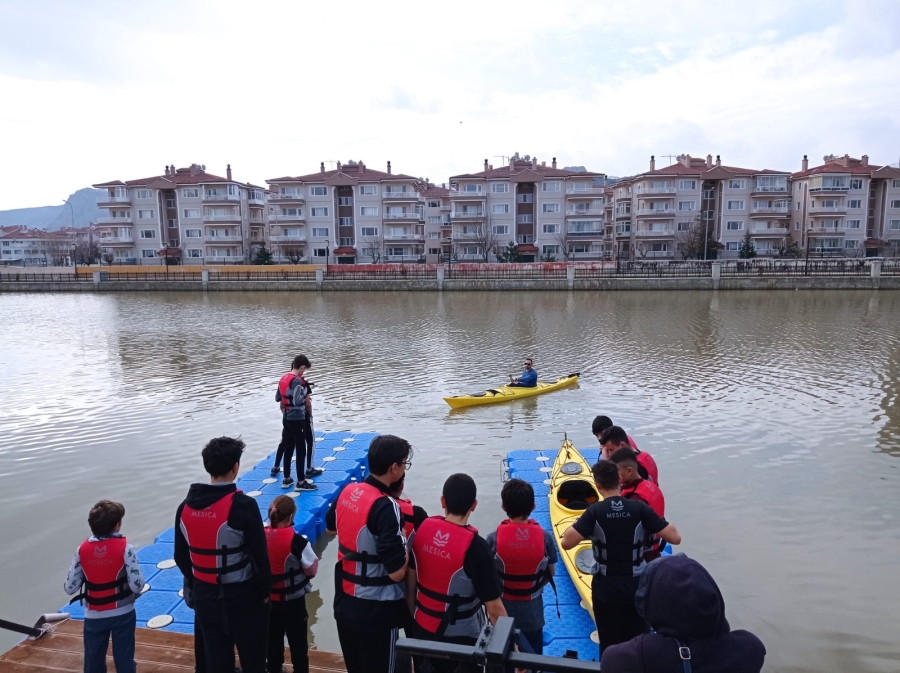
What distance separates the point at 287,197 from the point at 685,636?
69.8 meters

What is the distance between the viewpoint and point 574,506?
7.05 m

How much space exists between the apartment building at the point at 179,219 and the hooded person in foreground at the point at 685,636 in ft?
233

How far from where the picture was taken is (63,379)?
17.8m

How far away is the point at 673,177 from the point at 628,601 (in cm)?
6671

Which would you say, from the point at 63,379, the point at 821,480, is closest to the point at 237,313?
the point at 63,379

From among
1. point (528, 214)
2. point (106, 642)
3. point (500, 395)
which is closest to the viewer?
Result: point (106, 642)

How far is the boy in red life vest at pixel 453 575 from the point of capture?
324cm

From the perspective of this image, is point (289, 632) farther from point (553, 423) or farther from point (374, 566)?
point (553, 423)

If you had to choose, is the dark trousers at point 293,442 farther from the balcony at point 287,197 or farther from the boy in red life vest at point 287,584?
the balcony at point 287,197

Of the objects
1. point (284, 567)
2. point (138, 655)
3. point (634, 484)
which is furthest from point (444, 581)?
point (138, 655)

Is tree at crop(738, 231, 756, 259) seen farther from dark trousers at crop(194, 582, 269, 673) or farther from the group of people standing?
dark trousers at crop(194, 582, 269, 673)

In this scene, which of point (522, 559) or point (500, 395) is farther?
point (500, 395)

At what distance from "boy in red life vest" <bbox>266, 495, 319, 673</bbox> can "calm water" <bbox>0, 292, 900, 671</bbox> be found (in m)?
1.78

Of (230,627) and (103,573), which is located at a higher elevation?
(103,573)
